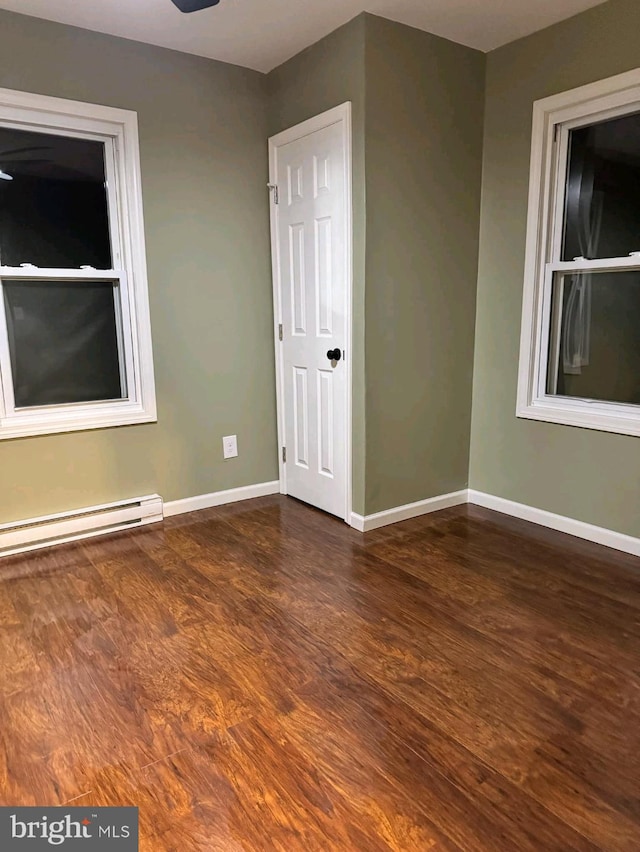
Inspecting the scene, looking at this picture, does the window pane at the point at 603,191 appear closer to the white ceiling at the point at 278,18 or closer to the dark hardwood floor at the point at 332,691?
the white ceiling at the point at 278,18

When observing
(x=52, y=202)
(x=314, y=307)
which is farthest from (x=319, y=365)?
(x=52, y=202)

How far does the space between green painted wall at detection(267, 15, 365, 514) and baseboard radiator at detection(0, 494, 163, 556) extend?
1175 mm

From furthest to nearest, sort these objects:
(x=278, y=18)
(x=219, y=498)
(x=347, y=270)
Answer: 1. (x=219, y=498)
2. (x=347, y=270)
3. (x=278, y=18)

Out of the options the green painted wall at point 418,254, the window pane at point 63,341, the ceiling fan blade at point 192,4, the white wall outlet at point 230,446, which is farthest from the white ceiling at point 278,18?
the white wall outlet at point 230,446

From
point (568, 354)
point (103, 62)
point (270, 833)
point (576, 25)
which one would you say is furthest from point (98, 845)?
point (576, 25)

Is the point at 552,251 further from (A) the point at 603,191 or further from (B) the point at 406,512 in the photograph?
(B) the point at 406,512

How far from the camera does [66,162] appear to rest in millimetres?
2947

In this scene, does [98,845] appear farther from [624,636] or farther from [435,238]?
[435,238]

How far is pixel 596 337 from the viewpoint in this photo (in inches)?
118

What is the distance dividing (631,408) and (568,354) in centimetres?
45

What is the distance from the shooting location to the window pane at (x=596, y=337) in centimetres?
284

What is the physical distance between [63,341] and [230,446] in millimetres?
1109

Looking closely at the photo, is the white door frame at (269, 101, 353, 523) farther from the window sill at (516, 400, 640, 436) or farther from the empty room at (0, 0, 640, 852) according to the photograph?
the window sill at (516, 400, 640, 436)

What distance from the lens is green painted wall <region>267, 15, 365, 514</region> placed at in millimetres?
2783
